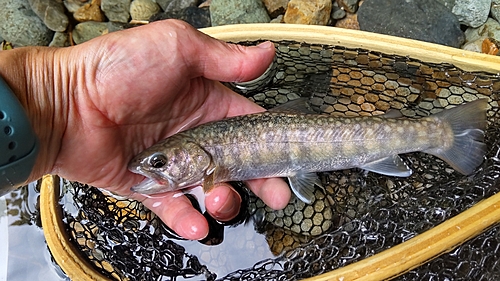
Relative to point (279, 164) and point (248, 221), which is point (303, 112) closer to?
point (279, 164)

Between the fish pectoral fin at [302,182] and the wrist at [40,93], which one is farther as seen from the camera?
the fish pectoral fin at [302,182]

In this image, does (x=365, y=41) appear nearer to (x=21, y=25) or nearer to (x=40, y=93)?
(x=40, y=93)

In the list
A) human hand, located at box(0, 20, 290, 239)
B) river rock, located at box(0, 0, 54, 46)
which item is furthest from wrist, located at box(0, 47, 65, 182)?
river rock, located at box(0, 0, 54, 46)

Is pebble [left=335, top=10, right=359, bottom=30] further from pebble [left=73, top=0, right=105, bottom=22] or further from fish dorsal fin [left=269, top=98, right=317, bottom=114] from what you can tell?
pebble [left=73, top=0, right=105, bottom=22]

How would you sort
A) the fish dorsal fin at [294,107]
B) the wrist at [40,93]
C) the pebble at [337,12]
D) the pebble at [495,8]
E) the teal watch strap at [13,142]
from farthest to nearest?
the pebble at [337,12]
the pebble at [495,8]
the fish dorsal fin at [294,107]
the wrist at [40,93]
the teal watch strap at [13,142]

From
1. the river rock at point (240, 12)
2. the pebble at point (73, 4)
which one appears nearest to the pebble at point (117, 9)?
the pebble at point (73, 4)

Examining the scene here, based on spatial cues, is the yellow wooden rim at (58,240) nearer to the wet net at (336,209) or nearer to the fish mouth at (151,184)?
the wet net at (336,209)

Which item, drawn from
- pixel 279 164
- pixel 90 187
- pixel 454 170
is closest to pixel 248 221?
pixel 279 164
